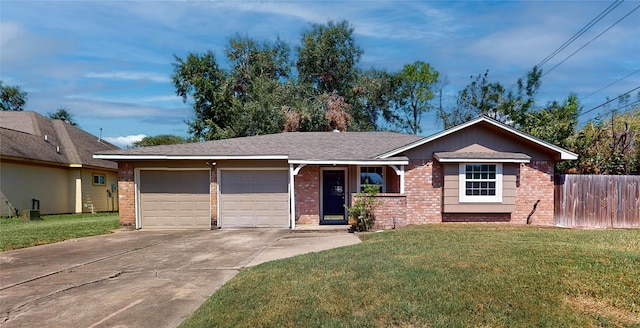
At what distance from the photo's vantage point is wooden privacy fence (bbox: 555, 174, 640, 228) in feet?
44.2

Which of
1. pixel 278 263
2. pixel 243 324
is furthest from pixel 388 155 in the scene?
pixel 243 324

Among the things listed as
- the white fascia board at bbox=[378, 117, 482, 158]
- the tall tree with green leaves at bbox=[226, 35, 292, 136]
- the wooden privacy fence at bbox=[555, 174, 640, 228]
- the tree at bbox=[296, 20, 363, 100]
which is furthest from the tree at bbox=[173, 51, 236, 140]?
the wooden privacy fence at bbox=[555, 174, 640, 228]

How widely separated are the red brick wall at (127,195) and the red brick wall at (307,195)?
5.81 meters

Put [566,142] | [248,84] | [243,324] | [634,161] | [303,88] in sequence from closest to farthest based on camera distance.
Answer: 1. [243,324]
2. [634,161]
3. [566,142]
4. [303,88]
5. [248,84]

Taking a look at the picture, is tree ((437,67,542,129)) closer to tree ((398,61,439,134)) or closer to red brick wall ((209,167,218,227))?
tree ((398,61,439,134))

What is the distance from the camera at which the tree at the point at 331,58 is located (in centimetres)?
3012

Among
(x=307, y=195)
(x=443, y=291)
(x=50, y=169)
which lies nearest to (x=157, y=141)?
(x=50, y=169)

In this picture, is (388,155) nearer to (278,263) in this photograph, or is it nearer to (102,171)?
(278,263)

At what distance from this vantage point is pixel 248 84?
102 ft

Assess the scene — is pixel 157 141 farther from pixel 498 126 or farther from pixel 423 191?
pixel 498 126

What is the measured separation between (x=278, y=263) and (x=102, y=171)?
2116 cm

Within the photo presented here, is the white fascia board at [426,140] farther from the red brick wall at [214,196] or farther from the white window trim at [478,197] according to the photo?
the red brick wall at [214,196]

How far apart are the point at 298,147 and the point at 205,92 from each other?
17.1 m

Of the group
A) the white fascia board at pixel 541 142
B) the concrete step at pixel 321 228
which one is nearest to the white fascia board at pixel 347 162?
the concrete step at pixel 321 228
